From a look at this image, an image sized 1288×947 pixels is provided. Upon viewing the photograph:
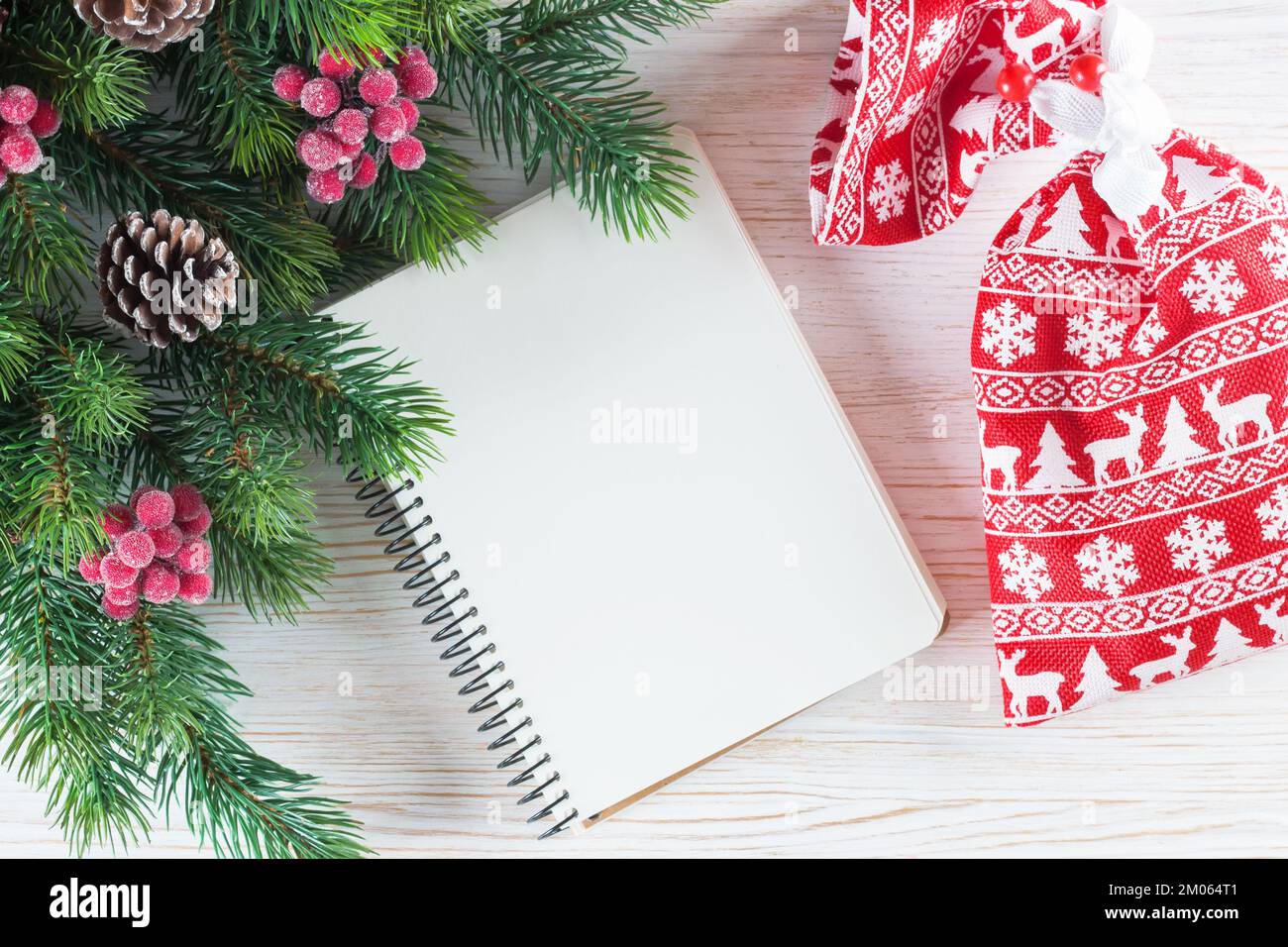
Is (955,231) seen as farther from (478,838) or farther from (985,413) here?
(478,838)

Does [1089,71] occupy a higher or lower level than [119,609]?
higher

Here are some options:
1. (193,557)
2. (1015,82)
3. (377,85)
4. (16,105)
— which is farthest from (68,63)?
(1015,82)

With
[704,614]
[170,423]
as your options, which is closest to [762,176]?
[704,614]

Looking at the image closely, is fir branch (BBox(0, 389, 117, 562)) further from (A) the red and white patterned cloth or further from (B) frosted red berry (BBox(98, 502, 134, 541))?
(A) the red and white patterned cloth

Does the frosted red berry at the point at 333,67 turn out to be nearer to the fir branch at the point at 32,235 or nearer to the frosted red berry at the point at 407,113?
the frosted red berry at the point at 407,113

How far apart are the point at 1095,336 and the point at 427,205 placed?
1.38ft

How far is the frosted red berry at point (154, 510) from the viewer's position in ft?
1.53

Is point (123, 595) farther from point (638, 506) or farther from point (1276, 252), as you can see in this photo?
point (1276, 252)

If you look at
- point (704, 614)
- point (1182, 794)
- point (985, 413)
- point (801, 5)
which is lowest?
point (1182, 794)

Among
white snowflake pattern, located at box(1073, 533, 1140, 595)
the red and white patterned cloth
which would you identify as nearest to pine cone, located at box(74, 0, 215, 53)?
the red and white patterned cloth

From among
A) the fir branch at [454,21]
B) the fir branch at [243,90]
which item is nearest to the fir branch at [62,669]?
the fir branch at [243,90]

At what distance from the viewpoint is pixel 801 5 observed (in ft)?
2.04

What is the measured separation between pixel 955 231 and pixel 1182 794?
1.40ft

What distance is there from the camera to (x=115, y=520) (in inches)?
18.3
